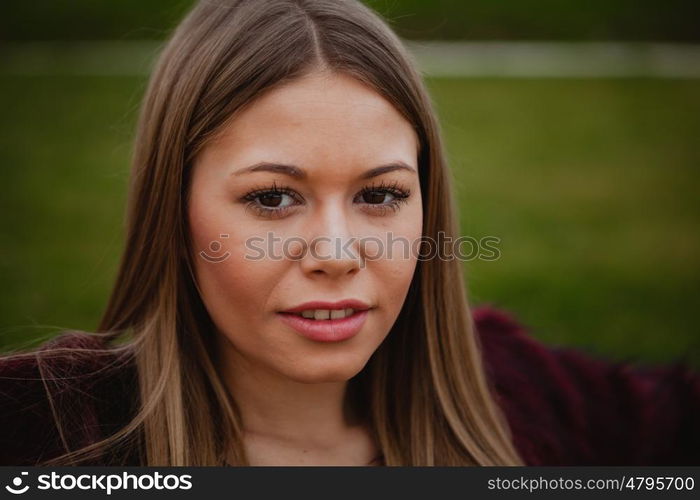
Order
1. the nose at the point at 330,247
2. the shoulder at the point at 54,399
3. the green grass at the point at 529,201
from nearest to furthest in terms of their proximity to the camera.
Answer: the nose at the point at 330,247
the shoulder at the point at 54,399
the green grass at the point at 529,201

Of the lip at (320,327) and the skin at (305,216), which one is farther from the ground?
the skin at (305,216)

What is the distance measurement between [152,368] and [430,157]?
43.4 inches

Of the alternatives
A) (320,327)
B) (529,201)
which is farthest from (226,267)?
(529,201)

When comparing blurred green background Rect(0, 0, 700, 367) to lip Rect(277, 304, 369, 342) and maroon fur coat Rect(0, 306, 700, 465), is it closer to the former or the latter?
maroon fur coat Rect(0, 306, 700, 465)

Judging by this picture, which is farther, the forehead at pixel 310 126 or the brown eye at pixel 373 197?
the brown eye at pixel 373 197

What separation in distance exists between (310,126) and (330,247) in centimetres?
35

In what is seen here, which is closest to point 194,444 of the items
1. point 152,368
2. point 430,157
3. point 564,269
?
point 152,368

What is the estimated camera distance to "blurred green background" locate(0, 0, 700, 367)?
6.28 m

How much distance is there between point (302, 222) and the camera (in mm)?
2584

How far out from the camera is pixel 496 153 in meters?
10.3

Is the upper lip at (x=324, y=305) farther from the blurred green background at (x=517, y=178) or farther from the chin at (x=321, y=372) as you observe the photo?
the blurred green background at (x=517, y=178)

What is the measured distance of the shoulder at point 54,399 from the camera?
263cm

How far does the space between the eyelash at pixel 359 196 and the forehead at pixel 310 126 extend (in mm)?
85

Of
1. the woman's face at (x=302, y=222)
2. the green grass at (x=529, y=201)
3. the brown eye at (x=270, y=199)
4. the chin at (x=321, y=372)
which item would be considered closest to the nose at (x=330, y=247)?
the woman's face at (x=302, y=222)
